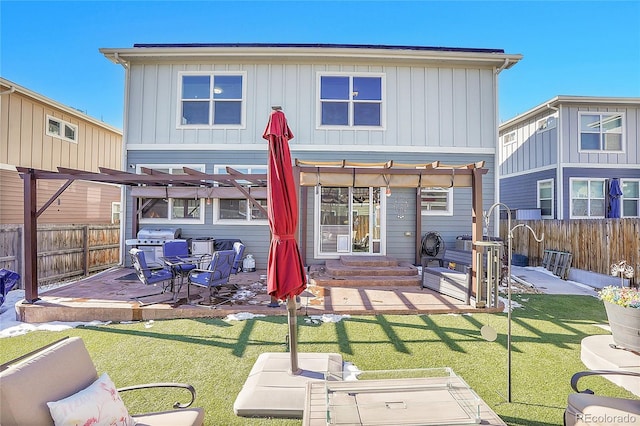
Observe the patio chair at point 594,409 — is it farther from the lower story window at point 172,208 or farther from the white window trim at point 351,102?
the lower story window at point 172,208

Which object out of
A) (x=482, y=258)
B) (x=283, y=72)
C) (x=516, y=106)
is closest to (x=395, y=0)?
(x=283, y=72)

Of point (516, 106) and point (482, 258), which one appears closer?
point (482, 258)

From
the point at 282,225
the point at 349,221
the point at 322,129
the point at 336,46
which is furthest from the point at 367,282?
the point at 336,46

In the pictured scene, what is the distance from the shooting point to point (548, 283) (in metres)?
7.89

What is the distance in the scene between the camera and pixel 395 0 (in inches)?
359

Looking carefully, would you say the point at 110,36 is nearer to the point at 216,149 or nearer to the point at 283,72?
the point at 216,149

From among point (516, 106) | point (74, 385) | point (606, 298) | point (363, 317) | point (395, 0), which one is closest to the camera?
point (74, 385)

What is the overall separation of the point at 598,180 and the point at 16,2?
785 inches

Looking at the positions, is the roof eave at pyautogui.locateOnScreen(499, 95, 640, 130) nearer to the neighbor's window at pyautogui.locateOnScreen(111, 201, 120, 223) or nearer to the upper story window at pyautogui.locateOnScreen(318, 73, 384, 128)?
the upper story window at pyautogui.locateOnScreen(318, 73, 384, 128)

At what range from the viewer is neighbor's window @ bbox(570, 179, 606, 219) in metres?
11.4

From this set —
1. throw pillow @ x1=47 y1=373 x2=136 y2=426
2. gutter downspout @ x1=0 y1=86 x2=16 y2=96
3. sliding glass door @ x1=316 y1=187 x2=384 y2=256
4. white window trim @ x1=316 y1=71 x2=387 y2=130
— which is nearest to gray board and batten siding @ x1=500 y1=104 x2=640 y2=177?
white window trim @ x1=316 y1=71 x2=387 y2=130

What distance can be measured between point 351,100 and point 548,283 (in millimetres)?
7578

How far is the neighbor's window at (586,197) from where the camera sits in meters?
11.4

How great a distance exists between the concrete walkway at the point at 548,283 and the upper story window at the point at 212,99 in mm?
9518
